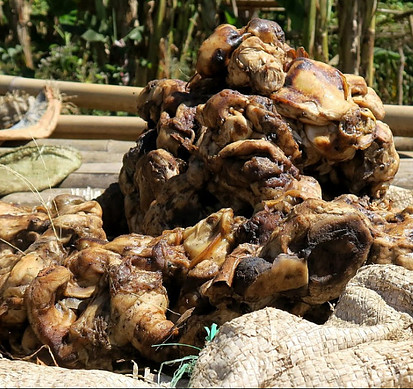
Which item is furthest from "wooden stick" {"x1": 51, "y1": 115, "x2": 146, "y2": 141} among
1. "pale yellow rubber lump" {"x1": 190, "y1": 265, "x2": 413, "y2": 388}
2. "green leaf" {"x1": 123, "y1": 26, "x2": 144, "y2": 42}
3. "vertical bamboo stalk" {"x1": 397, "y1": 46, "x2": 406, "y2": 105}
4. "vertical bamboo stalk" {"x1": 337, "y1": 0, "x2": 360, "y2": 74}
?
"vertical bamboo stalk" {"x1": 397, "y1": 46, "x2": 406, "y2": 105}

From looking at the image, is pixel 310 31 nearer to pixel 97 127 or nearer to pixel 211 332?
pixel 97 127

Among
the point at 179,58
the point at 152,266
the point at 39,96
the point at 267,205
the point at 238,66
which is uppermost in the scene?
the point at 238,66

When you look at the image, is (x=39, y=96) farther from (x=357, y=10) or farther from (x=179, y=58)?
(x=179, y=58)

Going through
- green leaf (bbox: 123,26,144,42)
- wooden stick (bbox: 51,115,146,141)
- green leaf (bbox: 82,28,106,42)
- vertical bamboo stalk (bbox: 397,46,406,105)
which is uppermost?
wooden stick (bbox: 51,115,146,141)

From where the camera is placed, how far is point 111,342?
2.86 metres


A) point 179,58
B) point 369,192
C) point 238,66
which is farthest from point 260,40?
point 179,58

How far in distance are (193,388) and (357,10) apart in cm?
626

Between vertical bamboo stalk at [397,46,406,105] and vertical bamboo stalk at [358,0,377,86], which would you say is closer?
vertical bamboo stalk at [358,0,377,86]

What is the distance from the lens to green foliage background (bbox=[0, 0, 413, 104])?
10188mm

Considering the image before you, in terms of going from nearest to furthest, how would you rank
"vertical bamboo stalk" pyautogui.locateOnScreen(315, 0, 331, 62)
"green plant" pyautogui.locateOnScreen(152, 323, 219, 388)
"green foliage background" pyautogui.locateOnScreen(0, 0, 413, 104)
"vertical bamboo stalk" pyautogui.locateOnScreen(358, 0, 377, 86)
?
"green plant" pyautogui.locateOnScreen(152, 323, 219, 388)
"vertical bamboo stalk" pyautogui.locateOnScreen(358, 0, 377, 86)
"vertical bamboo stalk" pyautogui.locateOnScreen(315, 0, 331, 62)
"green foliage background" pyautogui.locateOnScreen(0, 0, 413, 104)

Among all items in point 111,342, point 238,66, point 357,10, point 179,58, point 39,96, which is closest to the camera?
point 111,342

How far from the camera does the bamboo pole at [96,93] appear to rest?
639 cm

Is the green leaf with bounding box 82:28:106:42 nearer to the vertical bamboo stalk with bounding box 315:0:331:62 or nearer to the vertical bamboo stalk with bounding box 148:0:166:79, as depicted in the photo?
the vertical bamboo stalk with bounding box 148:0:166:79

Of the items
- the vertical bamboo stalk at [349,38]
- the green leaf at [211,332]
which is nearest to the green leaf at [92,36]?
the vertical bamboo stalk at [349,38]
